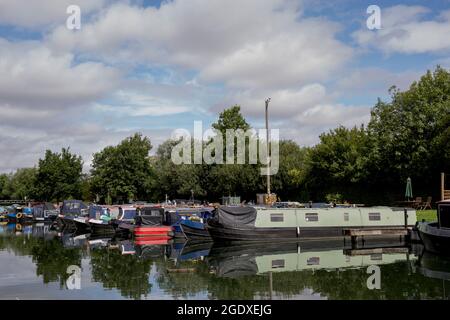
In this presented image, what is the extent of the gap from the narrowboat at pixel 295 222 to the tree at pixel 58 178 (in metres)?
60.8

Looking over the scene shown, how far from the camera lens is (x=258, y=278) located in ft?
68.4

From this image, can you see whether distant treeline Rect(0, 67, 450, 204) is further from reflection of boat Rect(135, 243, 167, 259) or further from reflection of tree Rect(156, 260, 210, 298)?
reflection of tree Rect(156, 260, 210, 298)

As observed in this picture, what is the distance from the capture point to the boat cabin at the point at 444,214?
2745 cm

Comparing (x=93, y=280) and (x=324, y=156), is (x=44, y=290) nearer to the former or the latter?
(x=93, y=280)

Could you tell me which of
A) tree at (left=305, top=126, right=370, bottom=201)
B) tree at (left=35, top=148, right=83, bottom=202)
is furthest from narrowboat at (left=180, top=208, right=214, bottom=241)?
tree at (left=35, top=148, right=83, bottom=202)

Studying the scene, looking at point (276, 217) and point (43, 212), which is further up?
point (276, 217)

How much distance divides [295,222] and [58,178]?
63924 millimetres

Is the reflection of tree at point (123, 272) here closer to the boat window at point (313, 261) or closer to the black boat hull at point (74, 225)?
the boat window at point (313, 261)

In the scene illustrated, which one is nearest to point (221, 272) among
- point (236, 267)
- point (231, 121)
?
point (236, 267)

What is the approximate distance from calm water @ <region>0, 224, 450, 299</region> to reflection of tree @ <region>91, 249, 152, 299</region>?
0.12 feet

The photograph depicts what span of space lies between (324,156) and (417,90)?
36.1 ft

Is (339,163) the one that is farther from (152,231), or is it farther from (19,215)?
(19,215)

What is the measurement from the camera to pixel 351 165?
51.4m

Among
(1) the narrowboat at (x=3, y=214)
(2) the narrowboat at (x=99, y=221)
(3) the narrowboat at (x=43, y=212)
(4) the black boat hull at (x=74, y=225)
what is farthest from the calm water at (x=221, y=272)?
(1) the narrowboat at (x=3, y=214)
